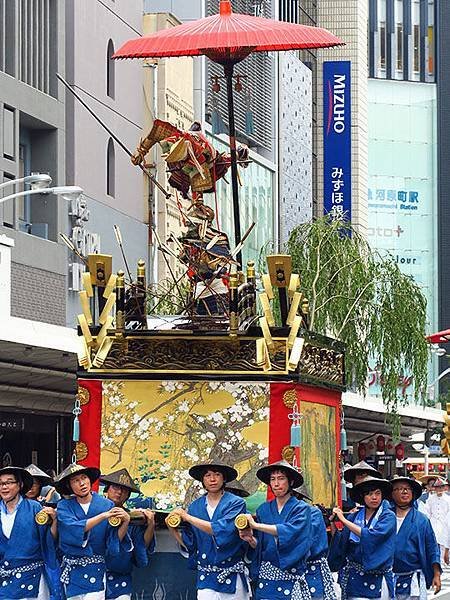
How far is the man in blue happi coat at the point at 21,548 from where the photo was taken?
42.9 feet

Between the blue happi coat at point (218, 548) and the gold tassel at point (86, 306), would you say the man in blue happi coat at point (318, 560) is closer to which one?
the blue happi coat at point (218, 548)

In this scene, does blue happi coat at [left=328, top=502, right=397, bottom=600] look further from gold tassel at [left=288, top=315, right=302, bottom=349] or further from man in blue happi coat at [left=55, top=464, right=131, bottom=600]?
man in blue happi coat at [left=55, top=464, right=131, bottom=600]

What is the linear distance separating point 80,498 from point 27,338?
12588 mm

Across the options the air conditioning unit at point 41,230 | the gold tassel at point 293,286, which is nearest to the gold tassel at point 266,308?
the gold tassel at point 293,286

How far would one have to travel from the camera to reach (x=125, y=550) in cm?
1314

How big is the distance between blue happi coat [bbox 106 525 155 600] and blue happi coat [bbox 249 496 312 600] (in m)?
0.78

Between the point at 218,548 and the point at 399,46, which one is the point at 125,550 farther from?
the point at 399,46

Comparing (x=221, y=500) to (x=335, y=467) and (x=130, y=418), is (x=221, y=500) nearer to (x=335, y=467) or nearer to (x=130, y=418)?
(x=130, y=418)

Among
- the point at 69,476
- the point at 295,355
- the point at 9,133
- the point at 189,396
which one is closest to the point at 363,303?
the point at 9,133

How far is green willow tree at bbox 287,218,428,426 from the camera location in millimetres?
35781

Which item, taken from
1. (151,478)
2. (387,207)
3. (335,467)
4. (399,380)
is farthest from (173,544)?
(387,207)

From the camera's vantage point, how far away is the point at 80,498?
42.7ft

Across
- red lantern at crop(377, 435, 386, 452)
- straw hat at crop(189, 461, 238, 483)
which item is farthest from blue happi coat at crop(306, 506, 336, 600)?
red lantern at crop(377, 435, 386, 452)

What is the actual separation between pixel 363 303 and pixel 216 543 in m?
23.6
